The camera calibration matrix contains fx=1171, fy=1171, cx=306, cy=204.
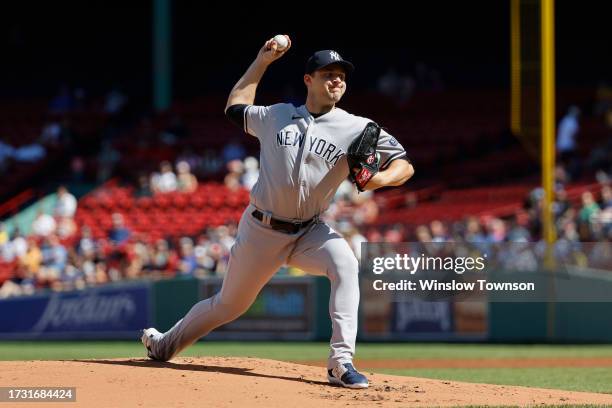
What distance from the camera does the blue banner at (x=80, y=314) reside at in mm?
16016

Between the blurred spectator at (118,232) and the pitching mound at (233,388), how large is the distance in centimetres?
1115

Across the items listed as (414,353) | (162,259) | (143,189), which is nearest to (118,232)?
(162,259)

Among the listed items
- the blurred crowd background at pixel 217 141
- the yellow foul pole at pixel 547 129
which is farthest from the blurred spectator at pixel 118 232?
the yellow foul pole at pixel 547 129

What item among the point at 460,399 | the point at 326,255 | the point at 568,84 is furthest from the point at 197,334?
the point at 568,84

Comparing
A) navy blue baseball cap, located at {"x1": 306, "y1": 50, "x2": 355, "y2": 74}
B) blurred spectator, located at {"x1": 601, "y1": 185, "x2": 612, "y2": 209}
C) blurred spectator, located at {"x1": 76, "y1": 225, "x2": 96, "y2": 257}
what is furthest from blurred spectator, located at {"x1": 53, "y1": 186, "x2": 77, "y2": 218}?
navy blue baseball cap, located at {"x1": 306, "y1": 50, "x2": 355, "y2": 74}

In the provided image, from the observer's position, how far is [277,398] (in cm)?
623

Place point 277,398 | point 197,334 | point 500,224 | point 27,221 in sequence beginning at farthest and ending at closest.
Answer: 1. point 27,221
2. point 500,224
3. point 197,334
4. point 277,398

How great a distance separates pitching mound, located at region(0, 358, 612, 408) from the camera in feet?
20.2

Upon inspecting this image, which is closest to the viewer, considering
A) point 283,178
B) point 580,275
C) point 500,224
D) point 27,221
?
point 283,178

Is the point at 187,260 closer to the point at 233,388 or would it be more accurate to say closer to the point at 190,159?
the point at 190,159

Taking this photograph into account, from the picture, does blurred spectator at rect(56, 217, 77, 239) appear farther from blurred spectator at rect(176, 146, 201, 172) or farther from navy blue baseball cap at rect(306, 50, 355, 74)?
navy blue baseball cap at rect(306, 50, 355, 74)

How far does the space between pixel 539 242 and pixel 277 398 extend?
8383 mm

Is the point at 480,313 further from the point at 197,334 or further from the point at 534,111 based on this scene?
the point at 197,334

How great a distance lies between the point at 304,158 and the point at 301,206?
28cm
